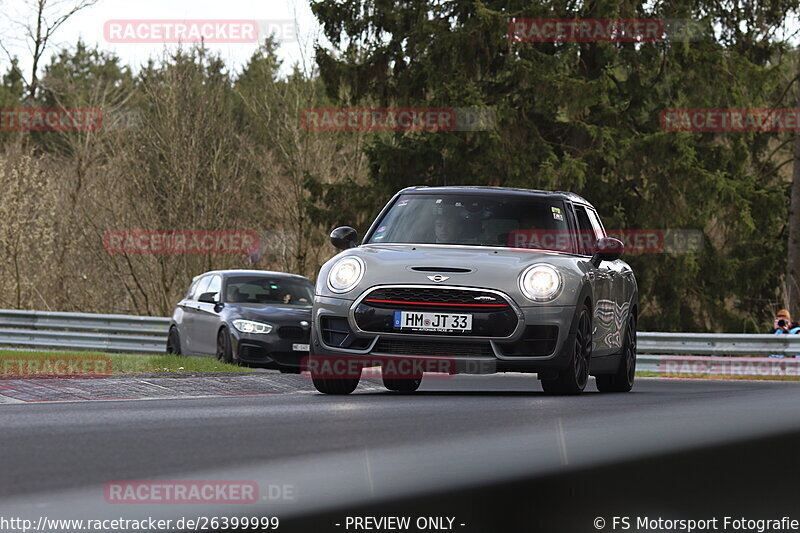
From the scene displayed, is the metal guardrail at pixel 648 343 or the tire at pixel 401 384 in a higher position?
the tire at pixel 401 384

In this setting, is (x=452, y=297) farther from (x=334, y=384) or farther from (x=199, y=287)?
(x=199, y=287)

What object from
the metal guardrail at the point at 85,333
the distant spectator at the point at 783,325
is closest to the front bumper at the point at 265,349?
the metal guardrail at the point at 85,333

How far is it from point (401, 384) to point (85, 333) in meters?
14.8

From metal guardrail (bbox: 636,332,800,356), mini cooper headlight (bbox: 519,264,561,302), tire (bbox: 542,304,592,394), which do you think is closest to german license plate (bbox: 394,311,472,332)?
mini cooper headlight (bbox: 519,264,561,302)

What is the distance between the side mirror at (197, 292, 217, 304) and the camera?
19500 millimetres

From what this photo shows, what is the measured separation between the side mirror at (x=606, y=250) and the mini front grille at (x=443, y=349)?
6.48 feet

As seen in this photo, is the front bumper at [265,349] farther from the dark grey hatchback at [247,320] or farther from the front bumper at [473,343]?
the front bumper at [473,343]

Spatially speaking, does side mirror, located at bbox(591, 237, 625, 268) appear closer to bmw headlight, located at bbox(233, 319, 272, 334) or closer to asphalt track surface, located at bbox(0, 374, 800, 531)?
asphalt track surface, located at bbox(0, 374, 800, 531)

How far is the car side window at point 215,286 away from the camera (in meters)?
19.8

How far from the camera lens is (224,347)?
1861cm

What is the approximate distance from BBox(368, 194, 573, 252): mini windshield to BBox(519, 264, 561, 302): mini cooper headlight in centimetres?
90

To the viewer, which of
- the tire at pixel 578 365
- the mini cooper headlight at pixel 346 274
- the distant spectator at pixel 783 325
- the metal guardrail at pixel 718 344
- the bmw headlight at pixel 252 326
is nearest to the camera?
the mini cooper headlight at pixel 346 274

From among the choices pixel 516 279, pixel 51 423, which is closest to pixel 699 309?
pixel 516 279

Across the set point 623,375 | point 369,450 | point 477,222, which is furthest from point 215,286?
point 369,450
